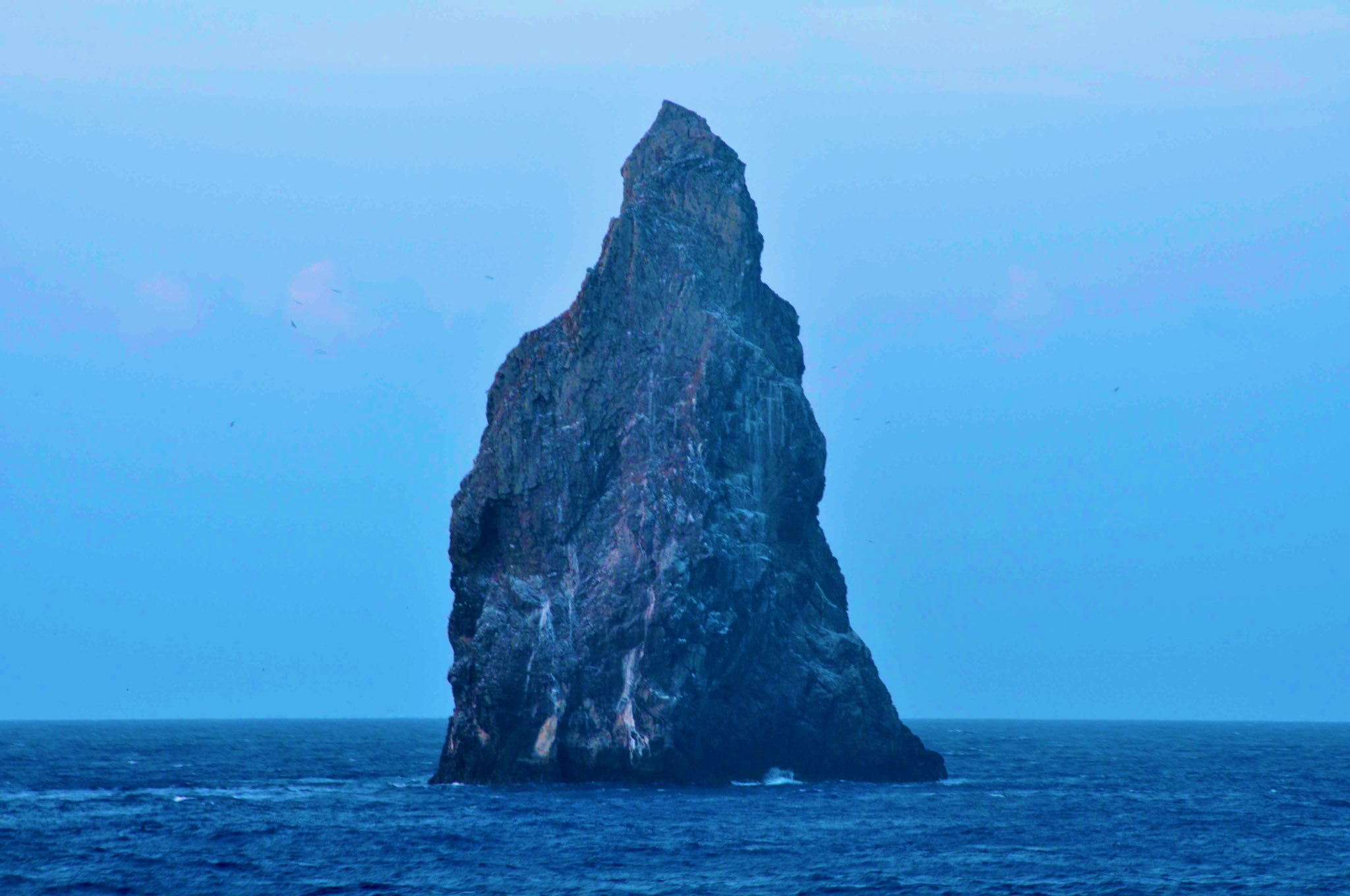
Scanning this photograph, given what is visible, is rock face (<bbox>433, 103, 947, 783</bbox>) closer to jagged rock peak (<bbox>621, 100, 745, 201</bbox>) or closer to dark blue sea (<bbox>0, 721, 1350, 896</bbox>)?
jagged rock peak (<bbox>621, 100, 745, 201</bbox>)

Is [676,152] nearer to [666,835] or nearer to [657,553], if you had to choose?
[657,553]

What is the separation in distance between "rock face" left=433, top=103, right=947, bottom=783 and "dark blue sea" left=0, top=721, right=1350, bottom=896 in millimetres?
2555

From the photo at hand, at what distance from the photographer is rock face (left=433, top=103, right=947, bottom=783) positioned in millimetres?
69750

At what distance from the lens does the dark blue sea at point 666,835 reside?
46.6m

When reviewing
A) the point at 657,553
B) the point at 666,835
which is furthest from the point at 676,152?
the point at 666,835

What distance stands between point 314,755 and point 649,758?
5184 centimetres

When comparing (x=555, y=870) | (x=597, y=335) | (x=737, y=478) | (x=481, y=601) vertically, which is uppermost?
(x=597, y=335)

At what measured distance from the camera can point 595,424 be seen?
7262 centimetres

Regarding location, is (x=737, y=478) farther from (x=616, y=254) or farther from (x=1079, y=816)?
(x=1079, y=816)

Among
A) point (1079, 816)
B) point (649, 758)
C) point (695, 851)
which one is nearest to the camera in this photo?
point (695, 851)

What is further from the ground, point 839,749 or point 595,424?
point 595,424

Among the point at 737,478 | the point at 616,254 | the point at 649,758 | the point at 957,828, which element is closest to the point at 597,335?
the point at 616,254

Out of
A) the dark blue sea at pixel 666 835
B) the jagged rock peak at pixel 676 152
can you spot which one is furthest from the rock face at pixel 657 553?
the dark blue sea at pixel 666 835

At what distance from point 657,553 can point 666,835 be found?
57.3 ft
